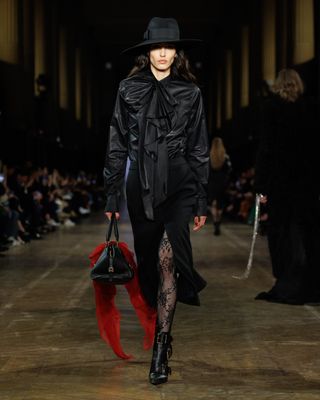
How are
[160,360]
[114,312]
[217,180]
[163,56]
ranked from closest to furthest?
[160,360] < [163,56] < [114,312] < [217,180]

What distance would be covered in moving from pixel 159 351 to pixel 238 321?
2.60 metres

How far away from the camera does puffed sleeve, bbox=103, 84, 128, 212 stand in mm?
6578

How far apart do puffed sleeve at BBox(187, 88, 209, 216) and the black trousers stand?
5 centimetres

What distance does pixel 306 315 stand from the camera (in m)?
9.24

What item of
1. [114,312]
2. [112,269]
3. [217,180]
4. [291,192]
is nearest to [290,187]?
[291,192]

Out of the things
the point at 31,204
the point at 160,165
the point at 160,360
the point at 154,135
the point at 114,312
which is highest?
the point at 154,135

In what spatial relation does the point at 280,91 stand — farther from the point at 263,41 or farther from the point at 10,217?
the point at 263,41

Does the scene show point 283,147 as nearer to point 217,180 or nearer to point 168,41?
point 168,41

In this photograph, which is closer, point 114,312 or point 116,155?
point 116,155

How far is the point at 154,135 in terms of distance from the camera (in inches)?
254

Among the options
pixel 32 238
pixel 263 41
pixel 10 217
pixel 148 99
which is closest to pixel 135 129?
pixel 148 99

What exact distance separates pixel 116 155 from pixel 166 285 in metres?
0.75

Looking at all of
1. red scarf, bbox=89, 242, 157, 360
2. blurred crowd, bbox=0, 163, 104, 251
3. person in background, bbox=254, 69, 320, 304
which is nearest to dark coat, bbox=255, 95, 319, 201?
person in background, bbox=254, 69, 320, 304

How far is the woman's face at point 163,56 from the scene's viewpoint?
6.55m
